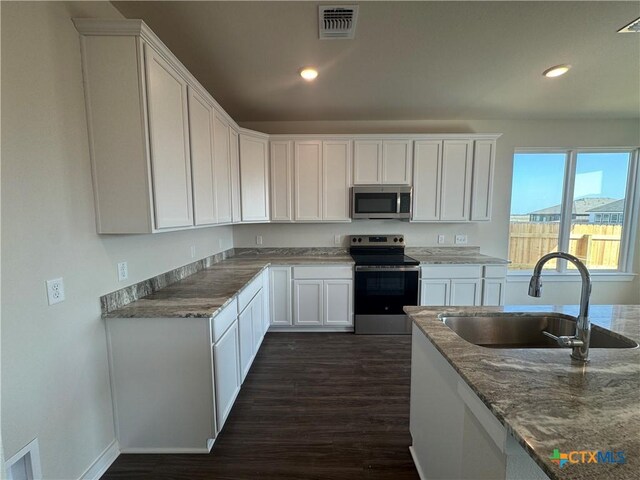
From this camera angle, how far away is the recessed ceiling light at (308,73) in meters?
2.30

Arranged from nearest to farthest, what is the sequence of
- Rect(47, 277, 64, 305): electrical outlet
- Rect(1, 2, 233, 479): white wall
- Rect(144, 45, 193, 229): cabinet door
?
Rect(1, 2, 233, 479): white wall < Rect(47, 277, 64, 305): electrical outlet < Rect(144, 45, 193, 229): cabinet door

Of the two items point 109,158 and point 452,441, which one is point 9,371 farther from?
point 452,441

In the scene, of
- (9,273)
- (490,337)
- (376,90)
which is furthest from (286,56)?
(490,337)

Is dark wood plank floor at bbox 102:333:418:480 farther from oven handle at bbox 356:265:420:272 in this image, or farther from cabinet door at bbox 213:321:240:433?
oven handle at bbox 356:265:420:272

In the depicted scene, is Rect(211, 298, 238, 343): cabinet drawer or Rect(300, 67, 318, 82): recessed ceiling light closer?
Rect(211, 298, 238, 343): cabinet drawer

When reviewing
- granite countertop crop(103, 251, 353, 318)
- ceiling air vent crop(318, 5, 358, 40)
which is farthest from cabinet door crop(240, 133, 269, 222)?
ceiling air vent crop(318, 5, 358, 40)

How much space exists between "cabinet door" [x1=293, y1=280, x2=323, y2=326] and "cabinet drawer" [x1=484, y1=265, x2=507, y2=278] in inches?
80.1

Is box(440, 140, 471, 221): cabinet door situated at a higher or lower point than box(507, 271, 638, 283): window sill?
higher

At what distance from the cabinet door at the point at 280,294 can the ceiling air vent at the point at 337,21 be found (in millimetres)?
2328

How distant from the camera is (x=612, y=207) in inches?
149

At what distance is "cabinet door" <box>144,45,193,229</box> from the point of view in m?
1.48

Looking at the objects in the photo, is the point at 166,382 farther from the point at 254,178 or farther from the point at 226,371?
the point at 254,178

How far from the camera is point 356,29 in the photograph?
182cm

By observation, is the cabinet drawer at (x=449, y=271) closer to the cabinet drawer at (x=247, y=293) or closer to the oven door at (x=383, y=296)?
the oven door at (x=383, y=296)
